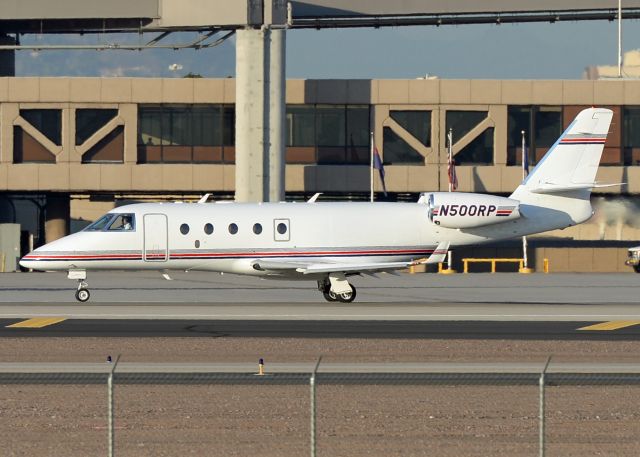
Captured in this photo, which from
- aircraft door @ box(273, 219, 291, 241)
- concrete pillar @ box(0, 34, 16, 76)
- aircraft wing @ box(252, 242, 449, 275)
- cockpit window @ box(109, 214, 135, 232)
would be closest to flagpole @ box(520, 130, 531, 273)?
aircraft wing @ box(252, 242, 449, 275)

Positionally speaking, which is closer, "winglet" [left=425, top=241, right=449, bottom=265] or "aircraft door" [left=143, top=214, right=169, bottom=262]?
"winglet" [left=425, top=241, right=449, bottom=265]

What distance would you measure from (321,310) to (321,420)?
58.3ft

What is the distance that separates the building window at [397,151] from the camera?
71.6 metres

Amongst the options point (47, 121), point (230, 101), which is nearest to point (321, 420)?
point (230, 101)

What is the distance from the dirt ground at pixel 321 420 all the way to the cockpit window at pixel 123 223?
14241 mm

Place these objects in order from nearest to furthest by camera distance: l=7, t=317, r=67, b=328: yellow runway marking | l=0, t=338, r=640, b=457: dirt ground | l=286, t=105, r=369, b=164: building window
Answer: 1. l=0, t=338, r=640, b=457: dirt ground
2. l=7, t=317, r=67, b=328: yellow runway marking
3. l=286, t=105, r=369, b=164: building window

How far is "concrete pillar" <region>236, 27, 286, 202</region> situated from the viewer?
66.1 meters

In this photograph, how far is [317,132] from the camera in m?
72.0

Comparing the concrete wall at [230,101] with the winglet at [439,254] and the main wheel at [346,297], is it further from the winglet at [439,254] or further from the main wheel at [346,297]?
the main wheel at [346,297]

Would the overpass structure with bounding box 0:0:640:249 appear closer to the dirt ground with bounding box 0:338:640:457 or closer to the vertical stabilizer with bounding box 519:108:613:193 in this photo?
the vertical stabilizer with bounding box 519:108:613:193

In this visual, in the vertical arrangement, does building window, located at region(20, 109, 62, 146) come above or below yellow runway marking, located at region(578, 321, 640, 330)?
above

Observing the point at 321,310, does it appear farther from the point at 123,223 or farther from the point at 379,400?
the point at 379,400

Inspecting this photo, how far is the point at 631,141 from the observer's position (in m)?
72.2

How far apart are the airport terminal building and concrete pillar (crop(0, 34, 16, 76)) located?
5471 millimetres
